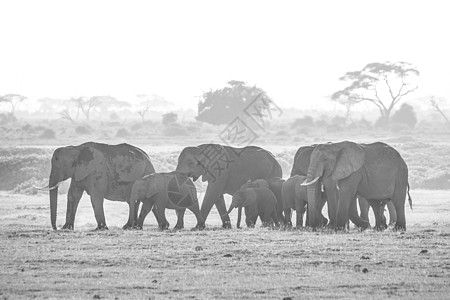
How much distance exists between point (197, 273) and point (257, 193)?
31.9 ft

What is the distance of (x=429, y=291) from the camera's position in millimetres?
14719

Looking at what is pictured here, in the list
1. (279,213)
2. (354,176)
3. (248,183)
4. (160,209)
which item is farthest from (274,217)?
(354,176)

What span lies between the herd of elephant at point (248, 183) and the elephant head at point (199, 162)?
0.08 feet

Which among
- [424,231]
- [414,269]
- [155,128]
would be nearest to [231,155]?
[424,231]

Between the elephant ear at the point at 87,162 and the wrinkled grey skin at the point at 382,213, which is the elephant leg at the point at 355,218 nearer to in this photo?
the wrinkled grey skin at the point at 382,213

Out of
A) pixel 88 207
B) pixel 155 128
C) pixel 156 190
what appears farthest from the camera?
pixel 155 128

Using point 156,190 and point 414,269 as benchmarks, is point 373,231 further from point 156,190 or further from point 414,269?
point 414,269

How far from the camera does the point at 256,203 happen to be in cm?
2603

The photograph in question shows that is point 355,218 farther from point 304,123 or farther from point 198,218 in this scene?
point 304,123

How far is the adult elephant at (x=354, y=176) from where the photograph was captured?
78.2ft

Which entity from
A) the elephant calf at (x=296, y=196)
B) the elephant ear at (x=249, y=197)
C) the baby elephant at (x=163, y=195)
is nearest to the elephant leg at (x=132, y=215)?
the baby elephant at (x=163, y=195)

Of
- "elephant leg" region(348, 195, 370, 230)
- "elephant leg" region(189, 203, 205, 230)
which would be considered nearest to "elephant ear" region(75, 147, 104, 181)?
"elephant leg" region(189, 203, 205, 230)

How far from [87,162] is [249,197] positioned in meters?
3.92

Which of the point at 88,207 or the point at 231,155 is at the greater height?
the point at 231,155
